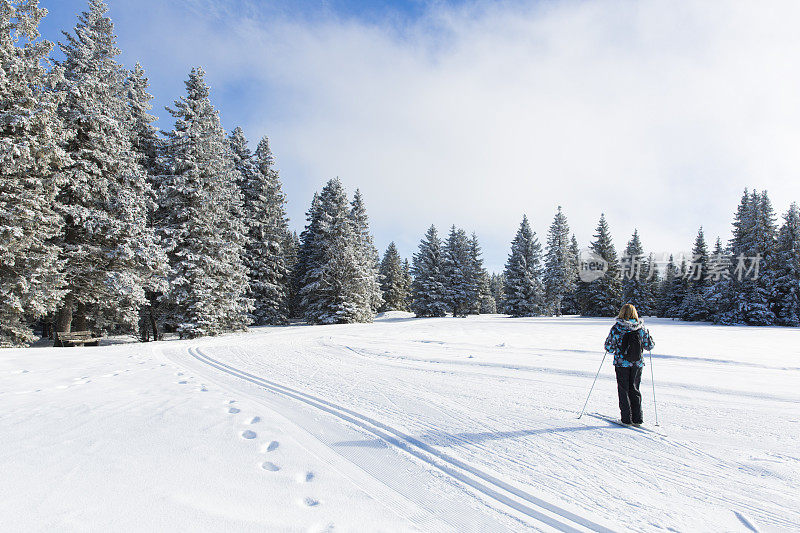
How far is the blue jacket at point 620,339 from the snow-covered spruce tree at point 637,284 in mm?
45409

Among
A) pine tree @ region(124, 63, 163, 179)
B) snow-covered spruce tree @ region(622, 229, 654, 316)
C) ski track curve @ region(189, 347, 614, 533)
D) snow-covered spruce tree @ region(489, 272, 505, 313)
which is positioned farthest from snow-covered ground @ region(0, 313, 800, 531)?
snow-covered spruce tree @ region(489, 272, 505, 313)

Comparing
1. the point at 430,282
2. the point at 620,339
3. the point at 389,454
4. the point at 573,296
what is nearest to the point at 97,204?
the point at 389,454

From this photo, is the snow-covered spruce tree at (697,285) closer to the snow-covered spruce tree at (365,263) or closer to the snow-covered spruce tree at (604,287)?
the snow-covered spruce tree at (604,287)

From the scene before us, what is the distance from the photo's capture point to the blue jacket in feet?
16.9

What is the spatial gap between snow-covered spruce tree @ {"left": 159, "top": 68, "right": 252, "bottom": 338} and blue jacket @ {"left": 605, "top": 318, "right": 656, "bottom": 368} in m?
17.6

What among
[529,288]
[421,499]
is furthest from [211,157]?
[529,288]

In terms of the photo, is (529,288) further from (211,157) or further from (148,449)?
(148,449)

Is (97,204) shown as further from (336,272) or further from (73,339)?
(336,272)

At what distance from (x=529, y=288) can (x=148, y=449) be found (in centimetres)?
4468

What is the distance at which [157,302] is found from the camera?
19.5m

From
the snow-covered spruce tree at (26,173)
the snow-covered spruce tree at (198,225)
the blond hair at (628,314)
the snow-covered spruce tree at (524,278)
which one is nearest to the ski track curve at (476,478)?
the blond hair at (628,314)

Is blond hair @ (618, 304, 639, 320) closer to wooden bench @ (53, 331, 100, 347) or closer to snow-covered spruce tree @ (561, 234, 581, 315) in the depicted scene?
wooden bench @ (53, 331, 100, 347)

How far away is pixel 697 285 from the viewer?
140 ft

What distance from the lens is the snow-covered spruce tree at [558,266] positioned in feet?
163
